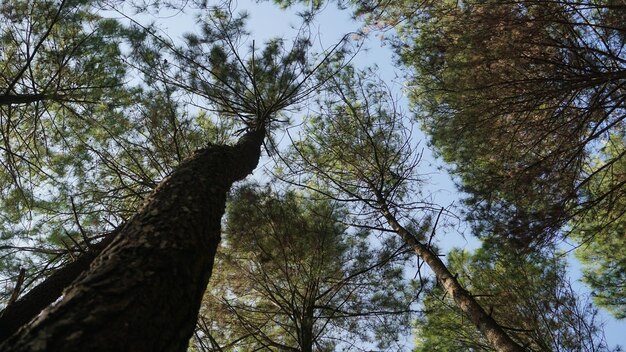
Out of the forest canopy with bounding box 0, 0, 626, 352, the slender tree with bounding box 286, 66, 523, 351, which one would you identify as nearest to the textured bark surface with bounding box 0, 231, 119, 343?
the forest canopy with bounding box 0, 0, 626, 352

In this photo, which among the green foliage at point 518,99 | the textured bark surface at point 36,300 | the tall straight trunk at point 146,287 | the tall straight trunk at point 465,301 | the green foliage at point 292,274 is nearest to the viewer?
the tall straight trunk at point 146,287

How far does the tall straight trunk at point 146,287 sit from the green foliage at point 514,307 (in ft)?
15.1

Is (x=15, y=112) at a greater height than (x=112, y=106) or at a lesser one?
lesser

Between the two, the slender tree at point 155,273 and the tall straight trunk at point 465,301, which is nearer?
the slender tree at point 155,273

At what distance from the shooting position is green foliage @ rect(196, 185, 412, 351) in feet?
18.5

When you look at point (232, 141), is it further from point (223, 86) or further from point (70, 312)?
point (70, 312)

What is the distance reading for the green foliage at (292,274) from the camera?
562cm

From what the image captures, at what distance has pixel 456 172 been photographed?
7375 millimetres

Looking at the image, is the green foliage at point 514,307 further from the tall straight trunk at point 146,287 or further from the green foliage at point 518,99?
the tall straight trunk at point 146,287

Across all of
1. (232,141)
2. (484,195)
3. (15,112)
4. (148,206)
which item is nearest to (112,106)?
(15,112)

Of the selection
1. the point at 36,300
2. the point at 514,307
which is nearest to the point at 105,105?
the point at 36,300

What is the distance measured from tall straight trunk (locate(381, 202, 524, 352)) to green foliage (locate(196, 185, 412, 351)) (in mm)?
303

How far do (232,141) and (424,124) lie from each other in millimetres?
3506

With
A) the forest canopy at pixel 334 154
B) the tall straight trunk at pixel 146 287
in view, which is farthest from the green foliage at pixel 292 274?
the tall straight trunk at pixel 146 287
